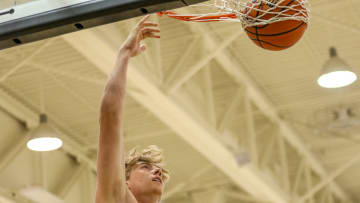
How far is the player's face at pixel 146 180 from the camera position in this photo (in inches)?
124

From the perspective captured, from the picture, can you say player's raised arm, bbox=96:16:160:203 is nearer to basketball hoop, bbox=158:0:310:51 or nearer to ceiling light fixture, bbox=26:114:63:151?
basketball hoop, bbox=158:0:310:51

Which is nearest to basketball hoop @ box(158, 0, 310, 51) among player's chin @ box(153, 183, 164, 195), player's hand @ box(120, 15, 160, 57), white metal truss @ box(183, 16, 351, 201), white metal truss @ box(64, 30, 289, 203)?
player's hand @ box(120, 15, 160, 57)

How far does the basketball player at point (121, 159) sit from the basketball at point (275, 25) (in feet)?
2.74

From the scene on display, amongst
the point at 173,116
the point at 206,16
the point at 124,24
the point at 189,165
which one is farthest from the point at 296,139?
the point at 206,16

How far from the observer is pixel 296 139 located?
13.8 metres

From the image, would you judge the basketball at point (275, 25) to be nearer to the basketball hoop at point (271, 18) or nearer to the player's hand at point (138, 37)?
the basketball hoop at point (271, 18)

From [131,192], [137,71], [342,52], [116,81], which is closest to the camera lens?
[116,81]

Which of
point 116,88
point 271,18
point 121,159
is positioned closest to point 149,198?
point 121,159

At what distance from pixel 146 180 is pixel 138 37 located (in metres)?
0.68

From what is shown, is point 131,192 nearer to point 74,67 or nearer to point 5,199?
point 74,67

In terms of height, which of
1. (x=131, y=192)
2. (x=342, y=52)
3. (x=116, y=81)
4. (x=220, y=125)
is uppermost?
(x=342, y=52)

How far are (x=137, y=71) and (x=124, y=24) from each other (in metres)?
0.97

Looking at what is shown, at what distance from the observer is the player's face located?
3.15 metres

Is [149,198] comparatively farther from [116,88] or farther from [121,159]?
[116,88]
